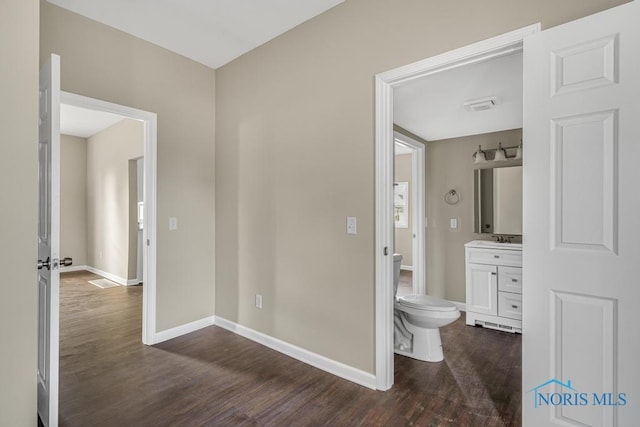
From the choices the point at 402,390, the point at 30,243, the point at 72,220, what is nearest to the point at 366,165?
the point at 402,390

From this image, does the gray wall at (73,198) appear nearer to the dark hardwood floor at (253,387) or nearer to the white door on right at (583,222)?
the dark hardwood floor at (253,387)

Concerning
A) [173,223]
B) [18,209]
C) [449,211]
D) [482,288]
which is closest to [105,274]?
[173,223]

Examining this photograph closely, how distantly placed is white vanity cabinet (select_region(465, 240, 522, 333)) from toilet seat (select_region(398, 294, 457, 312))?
3.60ft

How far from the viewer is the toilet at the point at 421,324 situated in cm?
259

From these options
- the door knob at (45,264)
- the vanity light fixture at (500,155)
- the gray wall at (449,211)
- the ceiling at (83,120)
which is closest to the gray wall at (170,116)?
the door knob at (45,264)

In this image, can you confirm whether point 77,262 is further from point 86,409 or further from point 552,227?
point 552,227

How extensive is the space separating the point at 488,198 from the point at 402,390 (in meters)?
2.82

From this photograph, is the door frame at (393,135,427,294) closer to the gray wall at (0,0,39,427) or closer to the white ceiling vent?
the white ceiling vent

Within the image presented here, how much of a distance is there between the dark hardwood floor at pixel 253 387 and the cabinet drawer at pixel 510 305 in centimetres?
28

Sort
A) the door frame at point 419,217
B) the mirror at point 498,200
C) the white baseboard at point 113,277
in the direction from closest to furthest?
the mirror at point 498,200 < the door frame at point 419,217 < the white baseboard at point 113,277

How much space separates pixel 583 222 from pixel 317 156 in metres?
1.69

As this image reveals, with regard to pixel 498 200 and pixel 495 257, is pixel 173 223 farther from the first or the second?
pixel 498 200

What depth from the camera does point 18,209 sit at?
1.51m

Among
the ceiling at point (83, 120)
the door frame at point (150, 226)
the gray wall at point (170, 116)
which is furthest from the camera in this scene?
the ceiling at point (83, 120)
